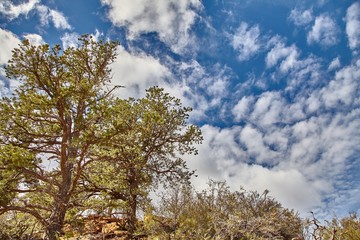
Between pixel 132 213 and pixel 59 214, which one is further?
pixel 132 213

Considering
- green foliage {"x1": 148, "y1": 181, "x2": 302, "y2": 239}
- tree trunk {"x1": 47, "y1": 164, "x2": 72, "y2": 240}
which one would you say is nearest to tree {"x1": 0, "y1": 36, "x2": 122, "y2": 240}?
tree trunk {"x1": 47, "y1": 164, "x2": 72, "y2": 240}

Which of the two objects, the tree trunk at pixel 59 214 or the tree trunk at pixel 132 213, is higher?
the tree trunk at pixel 132 213

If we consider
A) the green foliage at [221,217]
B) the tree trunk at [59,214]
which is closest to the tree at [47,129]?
the tree trunk at [59,214]

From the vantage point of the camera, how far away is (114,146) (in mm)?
14719

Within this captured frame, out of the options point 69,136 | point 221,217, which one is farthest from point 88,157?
point 221,217

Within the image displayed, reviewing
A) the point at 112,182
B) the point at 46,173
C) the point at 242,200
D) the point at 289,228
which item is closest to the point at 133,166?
the point at 112,182

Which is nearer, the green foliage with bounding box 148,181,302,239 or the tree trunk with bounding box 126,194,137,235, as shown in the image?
the green foliage with bounding box 148,181,302,239

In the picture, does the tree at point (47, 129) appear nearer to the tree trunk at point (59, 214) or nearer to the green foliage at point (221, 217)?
the tree trunk at point (59, 214)

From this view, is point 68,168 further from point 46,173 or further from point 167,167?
point 167,167

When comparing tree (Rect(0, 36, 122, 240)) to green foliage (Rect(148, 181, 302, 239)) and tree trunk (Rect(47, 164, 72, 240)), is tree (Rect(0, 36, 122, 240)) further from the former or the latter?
green foliage (Rect(148, 181, 302, 239))

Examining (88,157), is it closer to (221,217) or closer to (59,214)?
(59,214)

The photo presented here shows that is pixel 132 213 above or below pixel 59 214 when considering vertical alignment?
above

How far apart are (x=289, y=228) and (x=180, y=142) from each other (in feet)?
33.3

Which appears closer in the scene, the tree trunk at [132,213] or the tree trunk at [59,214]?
the tree trunk at [59,214]
